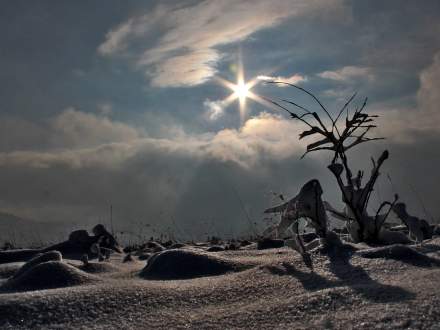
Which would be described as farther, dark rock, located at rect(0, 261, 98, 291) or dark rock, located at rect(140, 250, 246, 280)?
dark rock, located at rect(140, 250, 246, 280)

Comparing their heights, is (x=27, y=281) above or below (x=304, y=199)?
below

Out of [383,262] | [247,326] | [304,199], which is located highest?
A: [304,199]

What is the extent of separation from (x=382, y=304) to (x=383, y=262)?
25.1 inches

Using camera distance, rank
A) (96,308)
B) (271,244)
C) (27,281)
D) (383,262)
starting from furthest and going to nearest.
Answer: (271,244) < (27,281) < (383,262) < (96,308)

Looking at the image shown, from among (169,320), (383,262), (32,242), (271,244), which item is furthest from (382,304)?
(32,242)

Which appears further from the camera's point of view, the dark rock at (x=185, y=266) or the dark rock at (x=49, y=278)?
the dark rock at (x=185, y=266)

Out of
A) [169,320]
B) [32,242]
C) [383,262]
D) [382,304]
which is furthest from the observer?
[32,242]

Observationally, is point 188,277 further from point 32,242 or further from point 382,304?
point 32,242

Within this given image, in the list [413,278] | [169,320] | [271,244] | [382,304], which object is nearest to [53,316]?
[169,320]

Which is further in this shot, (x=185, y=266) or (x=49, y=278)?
(x=185, y=266)

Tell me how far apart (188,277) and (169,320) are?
0.87 metres

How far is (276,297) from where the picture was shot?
2070mm

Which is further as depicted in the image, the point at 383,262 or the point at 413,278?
the point at 383,262

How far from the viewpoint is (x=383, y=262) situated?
2307mm
